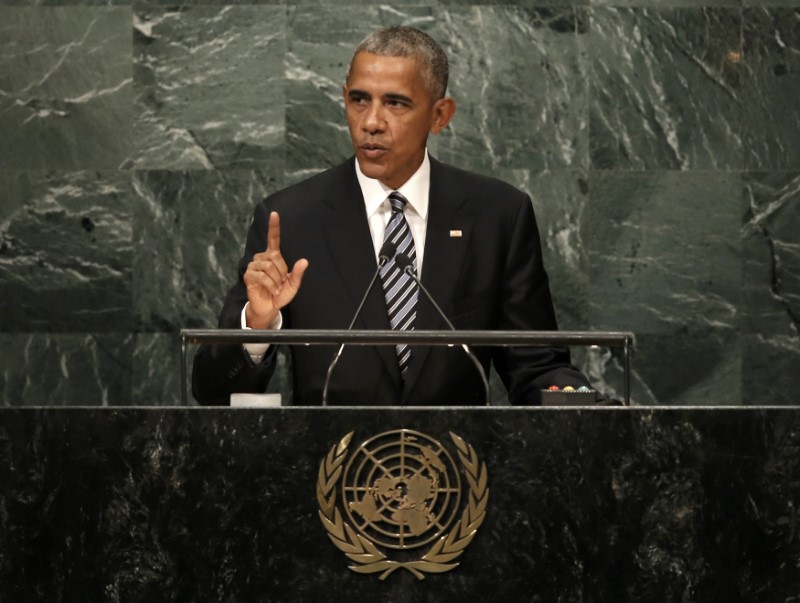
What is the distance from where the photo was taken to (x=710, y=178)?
6.06m

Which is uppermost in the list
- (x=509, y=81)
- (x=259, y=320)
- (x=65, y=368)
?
(x=509, y=81)

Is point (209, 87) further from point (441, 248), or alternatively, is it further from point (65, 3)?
point (441, 248)

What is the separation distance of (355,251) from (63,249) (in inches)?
83.1

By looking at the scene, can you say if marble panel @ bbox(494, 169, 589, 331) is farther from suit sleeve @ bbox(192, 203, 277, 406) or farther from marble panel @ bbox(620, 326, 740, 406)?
suit sleeve @ bbox(192, 203, 277, 406)

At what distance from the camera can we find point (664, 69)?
6031mm

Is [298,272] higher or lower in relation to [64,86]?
lower

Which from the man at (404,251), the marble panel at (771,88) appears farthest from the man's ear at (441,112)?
the marble panel at (771,88)

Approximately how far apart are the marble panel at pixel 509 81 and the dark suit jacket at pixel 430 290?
1465 millimetres

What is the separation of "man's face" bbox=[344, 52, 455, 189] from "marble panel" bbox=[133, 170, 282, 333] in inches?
69.8

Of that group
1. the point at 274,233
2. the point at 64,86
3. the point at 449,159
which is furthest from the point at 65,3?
the point at 274,233

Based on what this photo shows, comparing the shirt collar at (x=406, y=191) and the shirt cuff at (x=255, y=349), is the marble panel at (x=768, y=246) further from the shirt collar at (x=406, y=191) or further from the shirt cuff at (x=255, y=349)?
the shirt cuff at (x=255, y=349)

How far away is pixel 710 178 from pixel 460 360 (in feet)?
7.41

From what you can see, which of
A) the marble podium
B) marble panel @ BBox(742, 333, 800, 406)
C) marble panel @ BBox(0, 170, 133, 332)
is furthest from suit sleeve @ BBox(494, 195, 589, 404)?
marble panel @ BBox(0, 170, 133, 332)

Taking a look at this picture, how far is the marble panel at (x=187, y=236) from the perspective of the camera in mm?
6008
